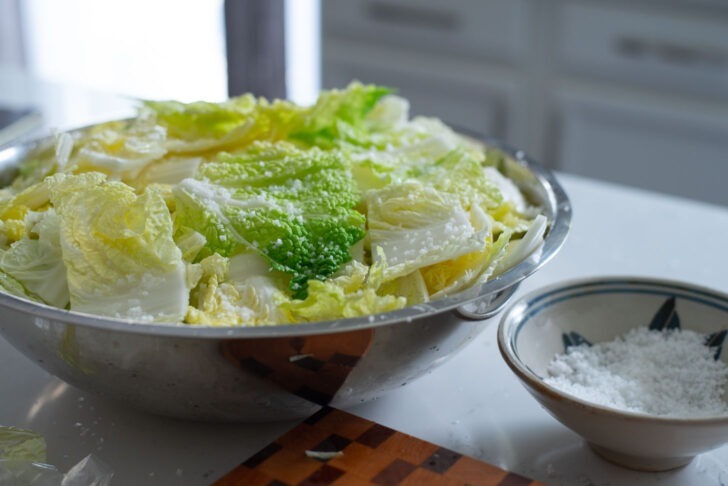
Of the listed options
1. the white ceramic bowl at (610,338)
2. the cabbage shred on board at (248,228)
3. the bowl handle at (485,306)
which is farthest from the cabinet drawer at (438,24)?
the bowl handle at (485,306)

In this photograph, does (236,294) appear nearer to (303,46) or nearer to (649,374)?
(649,374)

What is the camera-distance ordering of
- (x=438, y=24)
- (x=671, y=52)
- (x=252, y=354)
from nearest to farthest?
(x=252, y=354) → (x=671, y=52) → (x=438, y=24)

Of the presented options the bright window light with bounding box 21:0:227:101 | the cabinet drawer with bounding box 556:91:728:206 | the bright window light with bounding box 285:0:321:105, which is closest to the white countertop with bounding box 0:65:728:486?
the cabinet drawer with bounding box 556:91:728:206

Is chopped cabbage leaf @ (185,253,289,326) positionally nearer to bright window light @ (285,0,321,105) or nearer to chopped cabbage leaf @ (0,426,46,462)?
Answer: chopped cabbage leaf @ (0,426,46,462)

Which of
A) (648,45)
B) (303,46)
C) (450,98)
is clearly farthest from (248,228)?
(303,46)

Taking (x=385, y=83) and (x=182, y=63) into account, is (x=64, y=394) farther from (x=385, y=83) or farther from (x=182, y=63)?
(x=182, y=63)

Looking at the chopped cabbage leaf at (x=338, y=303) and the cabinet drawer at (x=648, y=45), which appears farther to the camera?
the cabinet drawer at (x=648, y=45)

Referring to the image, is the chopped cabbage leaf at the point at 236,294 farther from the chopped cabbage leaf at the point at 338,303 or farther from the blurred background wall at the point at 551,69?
the blurred background wall at the point at 551,69
